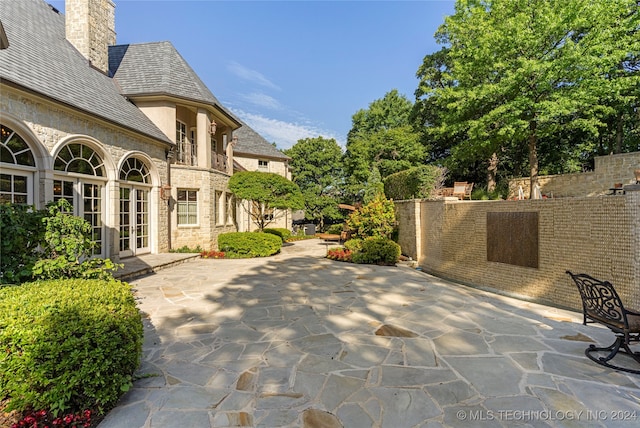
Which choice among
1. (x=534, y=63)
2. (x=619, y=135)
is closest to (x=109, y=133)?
(x=534, y=63)

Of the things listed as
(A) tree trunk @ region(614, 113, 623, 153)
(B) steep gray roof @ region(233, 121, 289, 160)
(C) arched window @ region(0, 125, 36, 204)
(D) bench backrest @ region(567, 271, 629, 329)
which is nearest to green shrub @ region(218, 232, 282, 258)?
(C) arched window @ region(0, 125, 36, 204)

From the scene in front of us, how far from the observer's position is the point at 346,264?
10211 mm

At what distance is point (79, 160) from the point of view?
8062 millimetres

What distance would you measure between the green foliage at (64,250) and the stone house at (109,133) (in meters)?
3.84

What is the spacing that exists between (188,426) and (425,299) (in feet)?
15.9

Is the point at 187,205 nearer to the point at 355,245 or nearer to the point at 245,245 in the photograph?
the point at 245,245

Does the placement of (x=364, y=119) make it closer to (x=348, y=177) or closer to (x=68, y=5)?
(x=348, y=177)

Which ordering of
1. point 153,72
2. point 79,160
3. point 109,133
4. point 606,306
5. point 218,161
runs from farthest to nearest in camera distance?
1. point 218,161
2. point 153,72
3. point 109,133
4. point 79,160
5. point 606,306

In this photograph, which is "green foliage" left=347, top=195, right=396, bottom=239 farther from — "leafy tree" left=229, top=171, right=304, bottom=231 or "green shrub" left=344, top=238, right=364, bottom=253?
"leafy tree" left=229, top=171, right=304, bottom=231

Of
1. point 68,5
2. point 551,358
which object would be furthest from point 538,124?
point 68,5

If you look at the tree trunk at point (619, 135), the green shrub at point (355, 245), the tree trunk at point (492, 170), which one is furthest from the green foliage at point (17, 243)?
the tree trunk at point (619, 135)

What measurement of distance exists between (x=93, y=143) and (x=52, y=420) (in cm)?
828

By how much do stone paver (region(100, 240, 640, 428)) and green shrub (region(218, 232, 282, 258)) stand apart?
6024 mm

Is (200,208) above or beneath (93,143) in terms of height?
beneath
